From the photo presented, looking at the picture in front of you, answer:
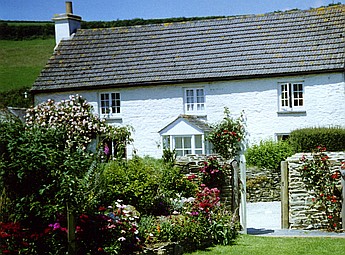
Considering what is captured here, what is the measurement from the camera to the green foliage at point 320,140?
19469 mm

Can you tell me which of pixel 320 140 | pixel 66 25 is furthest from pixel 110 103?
pixel 320 140

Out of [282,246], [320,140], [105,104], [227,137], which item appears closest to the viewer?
[282,246]

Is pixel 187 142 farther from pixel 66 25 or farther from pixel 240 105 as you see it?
pixel 66 25

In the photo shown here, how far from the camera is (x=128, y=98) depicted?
2405 cm

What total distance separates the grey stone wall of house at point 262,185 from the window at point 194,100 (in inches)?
228

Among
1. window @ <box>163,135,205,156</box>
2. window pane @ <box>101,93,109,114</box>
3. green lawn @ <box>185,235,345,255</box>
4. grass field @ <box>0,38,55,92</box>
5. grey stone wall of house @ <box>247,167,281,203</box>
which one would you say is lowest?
green lawn @ <box>185,235,345,255</box>

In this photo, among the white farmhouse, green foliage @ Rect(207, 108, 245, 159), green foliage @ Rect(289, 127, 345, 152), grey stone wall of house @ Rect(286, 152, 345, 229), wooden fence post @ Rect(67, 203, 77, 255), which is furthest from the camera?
the white farmhouse

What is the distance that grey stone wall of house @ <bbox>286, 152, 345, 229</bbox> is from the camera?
11734 mm

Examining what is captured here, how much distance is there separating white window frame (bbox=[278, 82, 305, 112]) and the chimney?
10.3 metres

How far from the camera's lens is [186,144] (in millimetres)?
22297

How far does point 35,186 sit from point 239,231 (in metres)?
5.08

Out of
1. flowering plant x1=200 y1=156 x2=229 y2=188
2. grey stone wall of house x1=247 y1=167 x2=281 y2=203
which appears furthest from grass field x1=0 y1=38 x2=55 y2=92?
grey stone wall of house x1=247 y1=167 x2=281 y2=203

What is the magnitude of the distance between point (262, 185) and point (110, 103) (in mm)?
8723

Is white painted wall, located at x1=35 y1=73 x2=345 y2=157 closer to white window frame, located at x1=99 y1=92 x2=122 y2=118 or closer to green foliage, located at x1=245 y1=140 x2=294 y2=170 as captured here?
white window frame, located at x1=99 y1=92 x2=122 y2=118
